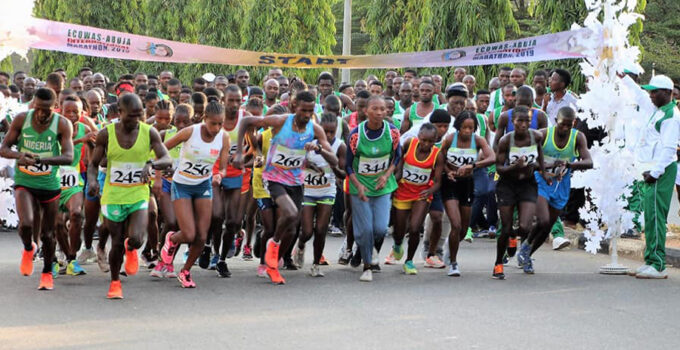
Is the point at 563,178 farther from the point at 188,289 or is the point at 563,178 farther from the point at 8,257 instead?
the point at 8,257

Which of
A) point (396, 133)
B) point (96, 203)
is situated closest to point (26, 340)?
point (96, 203)

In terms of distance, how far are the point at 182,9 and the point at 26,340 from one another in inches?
1401

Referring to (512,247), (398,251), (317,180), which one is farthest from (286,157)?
(512,247)

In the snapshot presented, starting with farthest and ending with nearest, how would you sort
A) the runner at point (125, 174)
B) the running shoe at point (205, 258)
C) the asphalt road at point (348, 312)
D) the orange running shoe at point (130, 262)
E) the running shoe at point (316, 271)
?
the running shoe at point (205, 258) < the running shoe at point (316, 271) < the orange running shoe at point (130, 262) < the runner at point (125, 174) < the asphalt road at point (348, 312)

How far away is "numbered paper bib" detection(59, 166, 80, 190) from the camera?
11633mm

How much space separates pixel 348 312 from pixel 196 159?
2.47 meters

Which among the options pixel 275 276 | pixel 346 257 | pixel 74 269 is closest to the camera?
pixel 275 276

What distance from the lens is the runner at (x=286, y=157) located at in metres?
11.3

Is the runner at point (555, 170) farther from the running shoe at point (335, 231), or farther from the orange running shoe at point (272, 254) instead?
the running shoe at point (335, 231)

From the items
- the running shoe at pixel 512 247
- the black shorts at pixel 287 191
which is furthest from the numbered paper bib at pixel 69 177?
the running shoe at pixel 512 247

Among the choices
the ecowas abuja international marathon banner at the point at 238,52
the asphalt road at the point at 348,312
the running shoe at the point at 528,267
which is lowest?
the asphalt road at the point at 348,312

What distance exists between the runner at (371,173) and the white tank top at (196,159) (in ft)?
5.08

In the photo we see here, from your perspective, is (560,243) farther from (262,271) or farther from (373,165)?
(262,271)

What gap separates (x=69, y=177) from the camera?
11727 millimetres
